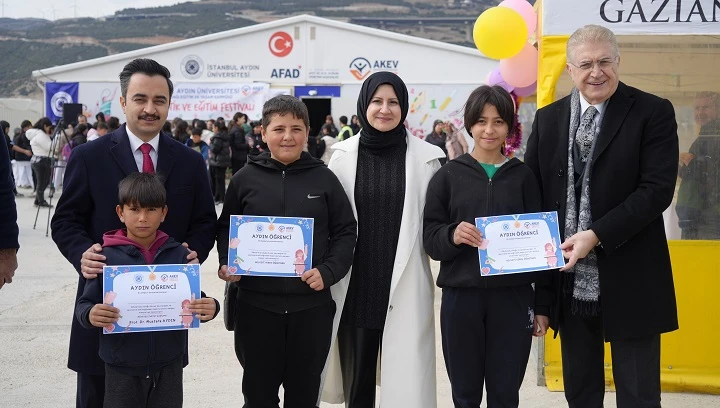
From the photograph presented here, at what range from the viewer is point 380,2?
305 feet

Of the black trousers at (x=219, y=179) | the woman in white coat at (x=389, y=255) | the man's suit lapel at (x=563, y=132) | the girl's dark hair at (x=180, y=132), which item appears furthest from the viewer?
the girl's dark hair at (x=180, y=132)

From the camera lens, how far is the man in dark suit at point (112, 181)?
3475 mm

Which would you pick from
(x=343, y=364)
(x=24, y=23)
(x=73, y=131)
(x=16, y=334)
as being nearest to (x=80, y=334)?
(x=343, y=364)

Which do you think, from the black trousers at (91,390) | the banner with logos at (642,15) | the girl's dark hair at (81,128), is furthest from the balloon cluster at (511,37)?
the girl's dark hair at (81,128)

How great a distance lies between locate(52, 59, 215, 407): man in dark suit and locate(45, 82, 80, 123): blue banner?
24421mm

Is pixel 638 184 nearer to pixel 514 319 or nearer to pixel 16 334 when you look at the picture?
pixel 514 319

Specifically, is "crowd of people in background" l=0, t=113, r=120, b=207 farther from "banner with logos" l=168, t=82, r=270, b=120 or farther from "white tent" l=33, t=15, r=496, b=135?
"white tent" l=33, t=15, r=496, b=135

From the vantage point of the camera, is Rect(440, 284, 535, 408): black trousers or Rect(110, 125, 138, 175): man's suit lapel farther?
Rect(440, 284, 535, 408): black trousers

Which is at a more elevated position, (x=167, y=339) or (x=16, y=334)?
(x=167, y=339)

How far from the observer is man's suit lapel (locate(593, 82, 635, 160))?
3.55 meters

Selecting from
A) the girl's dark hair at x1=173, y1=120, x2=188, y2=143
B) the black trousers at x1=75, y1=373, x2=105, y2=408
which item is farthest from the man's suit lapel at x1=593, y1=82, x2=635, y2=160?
the girl's dark hair at x1=173, y1=120, x2=188, y2=143

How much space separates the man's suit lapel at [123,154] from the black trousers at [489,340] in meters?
1.66

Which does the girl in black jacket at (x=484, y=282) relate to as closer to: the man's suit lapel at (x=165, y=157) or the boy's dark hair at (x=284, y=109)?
the boy's dark hair at (x=284, y=109)

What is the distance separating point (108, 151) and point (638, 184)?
2.48m
